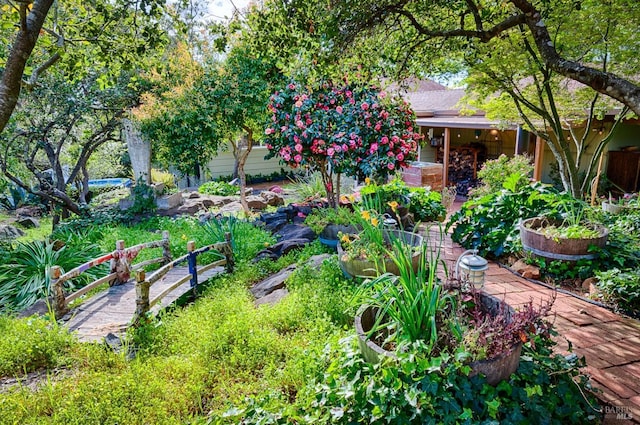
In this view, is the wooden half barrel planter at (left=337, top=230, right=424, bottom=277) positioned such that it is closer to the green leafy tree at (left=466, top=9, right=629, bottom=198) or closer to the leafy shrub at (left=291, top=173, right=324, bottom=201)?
the green leafy tree at (left=466, top=9, right=629, bottom=198)

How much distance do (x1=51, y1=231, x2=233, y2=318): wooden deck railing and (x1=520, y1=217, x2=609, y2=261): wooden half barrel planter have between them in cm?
366

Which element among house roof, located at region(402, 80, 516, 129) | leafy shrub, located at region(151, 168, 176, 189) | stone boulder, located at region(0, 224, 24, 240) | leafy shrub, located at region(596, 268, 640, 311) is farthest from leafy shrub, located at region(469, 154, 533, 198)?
stone boulder, located at region(0, 224, 24, 240)

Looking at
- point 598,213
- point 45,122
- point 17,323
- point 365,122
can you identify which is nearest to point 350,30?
point 365,122

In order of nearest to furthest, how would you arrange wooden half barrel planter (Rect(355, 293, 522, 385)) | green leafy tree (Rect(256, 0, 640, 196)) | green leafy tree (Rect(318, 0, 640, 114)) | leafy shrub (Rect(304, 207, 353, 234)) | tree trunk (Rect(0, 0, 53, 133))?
wooden half barrel planter (Rect(355, 293, 522, 385)) < tree trunk (Rect(0, 0, 53, 133)) < green leafy tree (Rect(318, 0, 640, 114)) < green leafy tree (Rect(256, 0, 640, 196)) < leafy shrub (Rect(304, 207, 353, 234))

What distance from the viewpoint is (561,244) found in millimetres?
4148

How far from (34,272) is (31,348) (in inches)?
110

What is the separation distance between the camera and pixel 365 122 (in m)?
5.75

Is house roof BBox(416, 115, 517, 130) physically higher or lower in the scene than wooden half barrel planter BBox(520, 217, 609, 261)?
higher

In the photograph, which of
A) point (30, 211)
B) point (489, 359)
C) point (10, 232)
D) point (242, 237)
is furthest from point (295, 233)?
point (30, 211)

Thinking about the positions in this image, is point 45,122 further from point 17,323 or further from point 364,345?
point 364,345

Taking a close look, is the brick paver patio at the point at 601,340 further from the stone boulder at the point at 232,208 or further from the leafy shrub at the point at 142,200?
the leafy shrub at the point at 142,200

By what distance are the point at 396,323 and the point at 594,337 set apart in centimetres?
195

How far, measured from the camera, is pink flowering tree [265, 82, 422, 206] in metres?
5.60

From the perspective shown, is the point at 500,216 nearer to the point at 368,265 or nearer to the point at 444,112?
the point at 368,265
